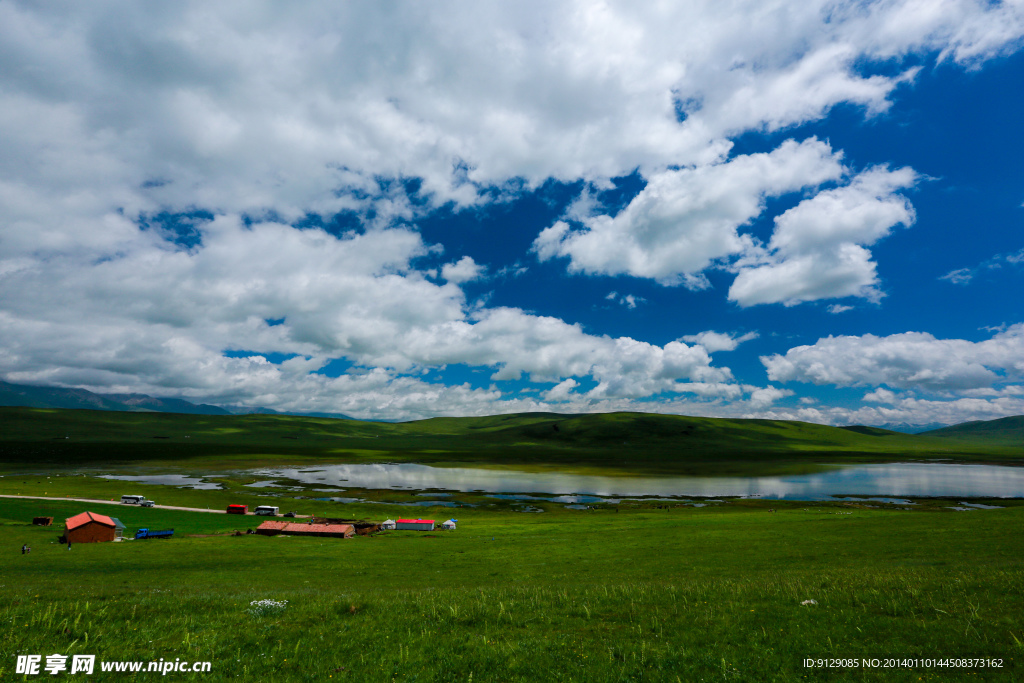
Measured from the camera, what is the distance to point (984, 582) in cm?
1870

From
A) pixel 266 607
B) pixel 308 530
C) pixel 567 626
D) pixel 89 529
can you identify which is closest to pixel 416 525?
pixel 308 530

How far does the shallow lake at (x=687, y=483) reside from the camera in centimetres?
12450

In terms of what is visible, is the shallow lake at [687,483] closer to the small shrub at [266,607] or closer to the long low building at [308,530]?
the long low building at [308,530]

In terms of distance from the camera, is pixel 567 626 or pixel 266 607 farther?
pixel 266 607

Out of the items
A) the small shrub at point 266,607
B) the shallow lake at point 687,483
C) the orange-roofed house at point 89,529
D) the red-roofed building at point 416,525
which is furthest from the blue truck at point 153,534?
the shallow lake at point 687,483

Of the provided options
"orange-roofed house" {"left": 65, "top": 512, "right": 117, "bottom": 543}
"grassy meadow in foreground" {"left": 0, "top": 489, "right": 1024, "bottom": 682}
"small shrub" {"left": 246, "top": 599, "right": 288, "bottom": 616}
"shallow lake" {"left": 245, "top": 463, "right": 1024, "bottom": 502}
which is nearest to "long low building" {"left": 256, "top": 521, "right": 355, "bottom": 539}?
"orange-roofed house" {"left": 65, "top": 512, "right": 117, "bottom": 543}

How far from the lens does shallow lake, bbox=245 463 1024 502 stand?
12450 cm

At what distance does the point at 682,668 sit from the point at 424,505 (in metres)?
102

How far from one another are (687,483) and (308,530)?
124 m

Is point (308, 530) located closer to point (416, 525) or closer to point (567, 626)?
point (416, 525)

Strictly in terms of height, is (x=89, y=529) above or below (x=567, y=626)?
below

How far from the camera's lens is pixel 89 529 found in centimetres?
5772

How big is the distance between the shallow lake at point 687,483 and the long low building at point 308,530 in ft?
224

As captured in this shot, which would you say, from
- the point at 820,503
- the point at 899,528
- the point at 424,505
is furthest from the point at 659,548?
the point at 820,503
